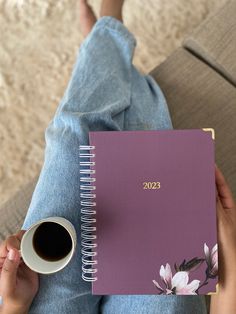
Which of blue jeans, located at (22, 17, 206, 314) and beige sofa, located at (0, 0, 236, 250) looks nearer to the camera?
blue jeans, located at (22, 17, 206, 314)

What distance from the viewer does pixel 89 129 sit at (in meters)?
0.82

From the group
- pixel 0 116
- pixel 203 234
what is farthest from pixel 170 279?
pixel 0 116

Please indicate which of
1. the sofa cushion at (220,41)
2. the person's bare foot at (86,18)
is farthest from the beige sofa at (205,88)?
the person's bare foot at (86,18)

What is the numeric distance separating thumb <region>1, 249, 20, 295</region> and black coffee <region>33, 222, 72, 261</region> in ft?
0.13

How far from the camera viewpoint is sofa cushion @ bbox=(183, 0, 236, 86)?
97 cm

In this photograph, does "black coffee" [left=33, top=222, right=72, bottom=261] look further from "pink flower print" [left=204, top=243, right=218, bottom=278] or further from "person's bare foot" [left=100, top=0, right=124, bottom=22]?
Answer: "person's bare foot" [left=100, top=0, right=124, bottom=22]

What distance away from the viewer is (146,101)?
3.02ft

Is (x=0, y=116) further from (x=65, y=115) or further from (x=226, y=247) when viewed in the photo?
(x=226, y=247)

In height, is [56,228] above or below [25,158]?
above

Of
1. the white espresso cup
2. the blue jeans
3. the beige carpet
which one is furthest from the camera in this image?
the beige carpet

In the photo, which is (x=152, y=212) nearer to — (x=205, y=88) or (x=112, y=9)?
(x=205, y=88)

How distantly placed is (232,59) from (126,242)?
0.53 m

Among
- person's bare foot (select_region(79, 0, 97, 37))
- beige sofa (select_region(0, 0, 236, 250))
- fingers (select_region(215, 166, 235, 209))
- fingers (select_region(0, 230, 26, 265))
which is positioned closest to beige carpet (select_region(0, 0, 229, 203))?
person's bare foot (select_region(79, 0, 97, 37))

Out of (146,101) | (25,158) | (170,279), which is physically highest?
(146,101)
